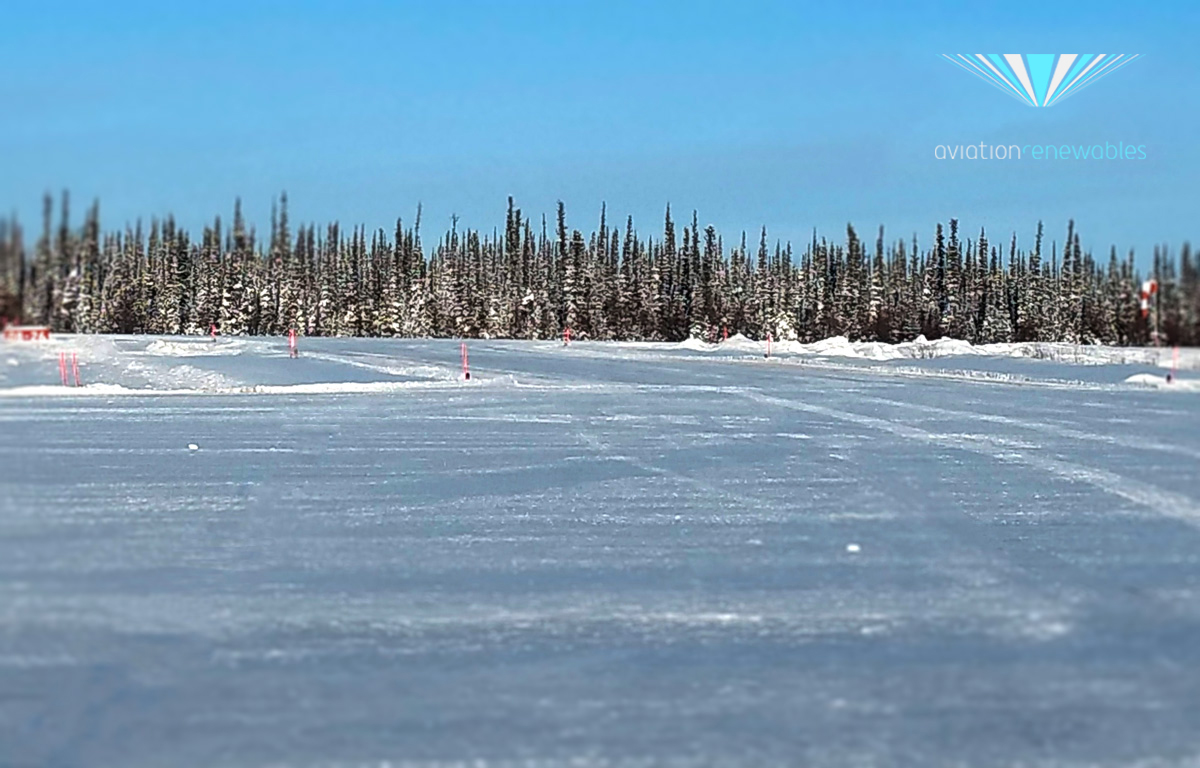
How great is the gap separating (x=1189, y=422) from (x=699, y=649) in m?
5.52

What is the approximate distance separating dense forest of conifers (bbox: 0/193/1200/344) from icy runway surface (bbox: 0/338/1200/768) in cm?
29

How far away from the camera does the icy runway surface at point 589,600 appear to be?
3.02 metres

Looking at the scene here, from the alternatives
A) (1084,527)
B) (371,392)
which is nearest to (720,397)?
(371,392)

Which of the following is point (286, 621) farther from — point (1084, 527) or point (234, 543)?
point (1084, 527)

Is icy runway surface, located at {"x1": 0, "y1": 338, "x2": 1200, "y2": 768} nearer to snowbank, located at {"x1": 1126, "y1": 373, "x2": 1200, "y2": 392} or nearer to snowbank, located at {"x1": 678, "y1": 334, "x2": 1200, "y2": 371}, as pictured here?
snowbank, located at {"x1": 1126, "y1": 373, "x2": 1200, "y2": 392}

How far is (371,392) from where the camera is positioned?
17.4m

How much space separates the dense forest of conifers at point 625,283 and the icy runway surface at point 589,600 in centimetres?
29

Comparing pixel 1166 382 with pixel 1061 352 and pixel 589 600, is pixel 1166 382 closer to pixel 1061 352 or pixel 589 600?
pixel 1061 352

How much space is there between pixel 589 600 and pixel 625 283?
4.42 metres

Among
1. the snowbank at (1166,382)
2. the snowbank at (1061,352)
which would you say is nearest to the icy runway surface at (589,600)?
the snowbank at (1166,382)

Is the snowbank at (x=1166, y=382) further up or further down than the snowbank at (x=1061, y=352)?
further down

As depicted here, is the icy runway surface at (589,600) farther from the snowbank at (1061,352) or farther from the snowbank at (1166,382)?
the snowbank at (1061,352)

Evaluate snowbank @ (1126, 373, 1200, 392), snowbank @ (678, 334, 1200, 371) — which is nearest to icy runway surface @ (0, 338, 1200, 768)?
snowbank @ (1126, 373, 1200, 392)

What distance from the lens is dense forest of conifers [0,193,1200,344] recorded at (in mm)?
3234
